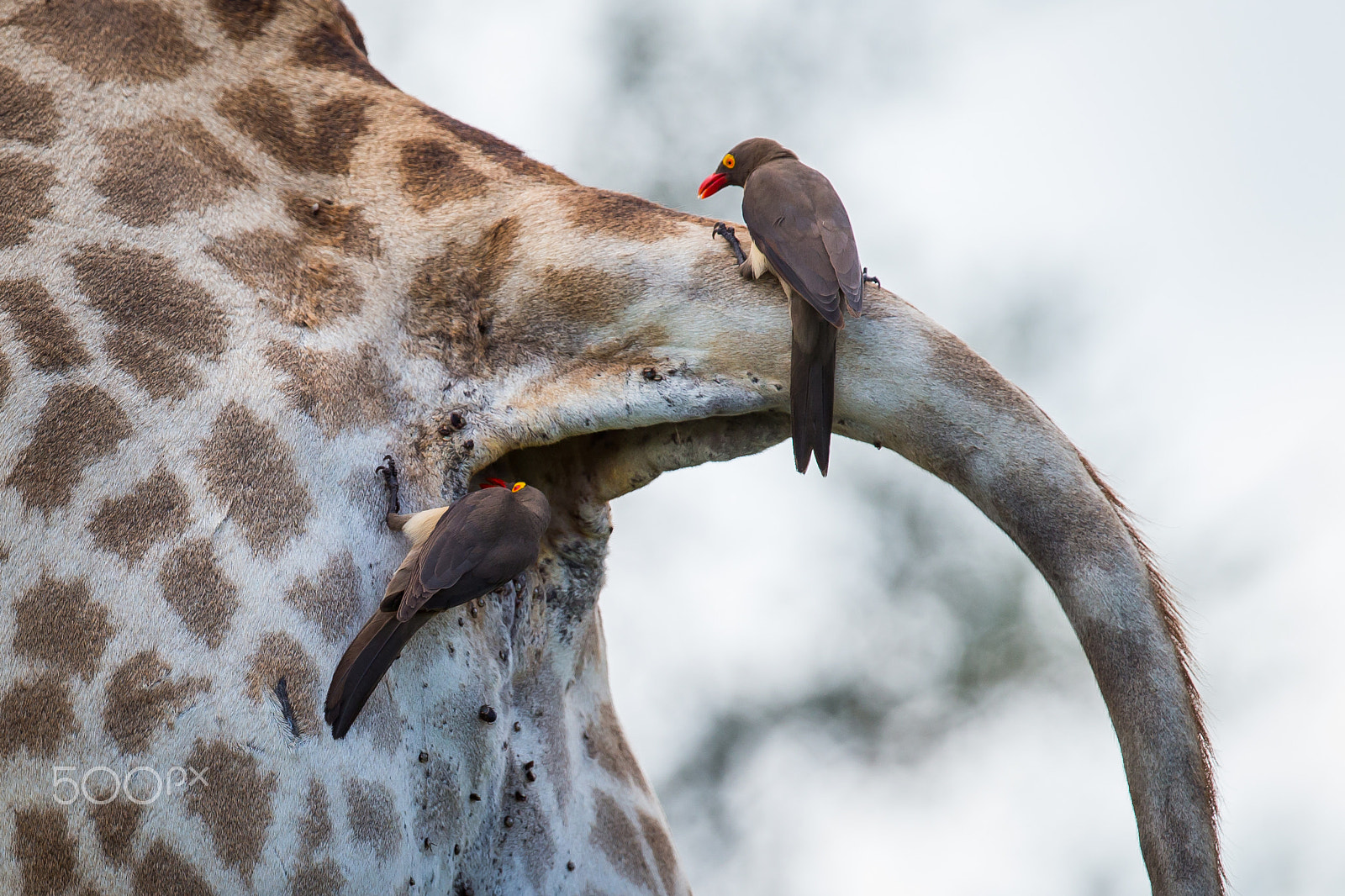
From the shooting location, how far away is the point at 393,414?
3018mm

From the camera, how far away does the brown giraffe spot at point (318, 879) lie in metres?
2.60

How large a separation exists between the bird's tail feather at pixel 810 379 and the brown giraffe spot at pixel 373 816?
114cm

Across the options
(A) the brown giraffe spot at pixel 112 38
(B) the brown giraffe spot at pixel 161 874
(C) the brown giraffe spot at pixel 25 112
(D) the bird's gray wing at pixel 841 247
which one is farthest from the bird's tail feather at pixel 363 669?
(A) the brown giraffe spot at pixel 112 38

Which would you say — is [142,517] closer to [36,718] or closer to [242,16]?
[36,718]

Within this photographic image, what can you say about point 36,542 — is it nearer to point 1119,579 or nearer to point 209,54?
point 209,54

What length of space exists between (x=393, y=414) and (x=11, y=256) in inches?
35.9

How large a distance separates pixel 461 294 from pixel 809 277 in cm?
97

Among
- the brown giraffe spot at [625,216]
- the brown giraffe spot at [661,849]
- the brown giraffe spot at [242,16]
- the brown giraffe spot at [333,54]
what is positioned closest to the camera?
the brown giraffe spot at [625,216]

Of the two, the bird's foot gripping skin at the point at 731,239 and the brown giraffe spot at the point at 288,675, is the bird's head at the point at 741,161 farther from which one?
the brown giraffe spot at the point at 288,675

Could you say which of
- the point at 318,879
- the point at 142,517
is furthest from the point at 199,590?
the point at 318,879

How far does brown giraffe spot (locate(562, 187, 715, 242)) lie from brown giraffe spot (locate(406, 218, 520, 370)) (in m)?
0.17

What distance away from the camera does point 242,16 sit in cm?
349

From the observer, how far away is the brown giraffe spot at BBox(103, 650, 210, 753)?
2.57 meters

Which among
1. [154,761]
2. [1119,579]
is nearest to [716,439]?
[1119,579]
